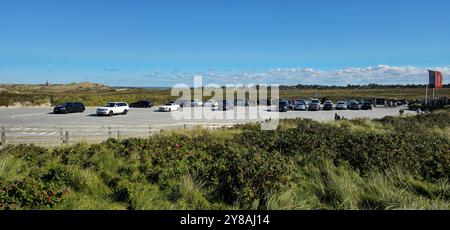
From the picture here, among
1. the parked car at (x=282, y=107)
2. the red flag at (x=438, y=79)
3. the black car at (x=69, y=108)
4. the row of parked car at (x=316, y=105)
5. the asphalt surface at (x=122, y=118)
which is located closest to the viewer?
the asphalt surface at (x=122, y=118)

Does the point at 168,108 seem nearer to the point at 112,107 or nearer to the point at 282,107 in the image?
the point at 112,107

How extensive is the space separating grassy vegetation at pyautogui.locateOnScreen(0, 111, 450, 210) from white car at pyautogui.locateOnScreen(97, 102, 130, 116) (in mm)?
34881

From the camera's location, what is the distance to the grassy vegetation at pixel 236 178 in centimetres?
593

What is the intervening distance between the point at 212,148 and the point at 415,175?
470cm

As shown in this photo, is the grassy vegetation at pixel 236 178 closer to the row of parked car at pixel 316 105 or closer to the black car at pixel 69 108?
the black car at pixel 69 108

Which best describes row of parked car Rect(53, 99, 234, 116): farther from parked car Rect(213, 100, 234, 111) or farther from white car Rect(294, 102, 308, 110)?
white car Rect(294, 102, 308, 110)

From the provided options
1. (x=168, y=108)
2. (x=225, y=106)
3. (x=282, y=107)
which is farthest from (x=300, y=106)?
(x=168, y=108)

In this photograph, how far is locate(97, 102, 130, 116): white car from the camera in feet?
145

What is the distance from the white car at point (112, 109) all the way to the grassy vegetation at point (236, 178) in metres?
34.9

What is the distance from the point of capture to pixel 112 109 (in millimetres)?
45250

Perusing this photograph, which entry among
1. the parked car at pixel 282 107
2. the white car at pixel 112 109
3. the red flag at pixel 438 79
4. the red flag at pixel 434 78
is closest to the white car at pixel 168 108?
the white car at pixel 112 109

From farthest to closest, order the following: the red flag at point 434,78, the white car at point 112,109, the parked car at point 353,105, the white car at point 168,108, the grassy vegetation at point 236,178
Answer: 1. the parked car at point 353,105
2. the red flag at point 434,78
3. the white car at point 168,108
4. the white car at point 112,109
5. the grassy vegetation at point 236,178

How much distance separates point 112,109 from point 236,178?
40.7m

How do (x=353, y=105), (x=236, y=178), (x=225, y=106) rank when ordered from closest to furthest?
1. (x=236, y=178)
2. (x=225, y=106)
3. (x=353, y=105)
